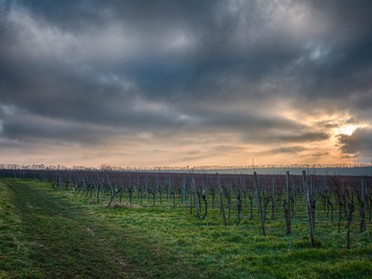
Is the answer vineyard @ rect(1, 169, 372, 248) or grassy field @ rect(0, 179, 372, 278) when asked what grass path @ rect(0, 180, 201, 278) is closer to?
grassy field @ rect(0, 179, 372, 278)

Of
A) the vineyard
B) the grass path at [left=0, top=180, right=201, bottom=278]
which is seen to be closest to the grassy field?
the grass path at [left=0, top=180, right=201, bottom=278]

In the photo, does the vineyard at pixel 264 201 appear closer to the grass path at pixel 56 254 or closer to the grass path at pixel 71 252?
the grass path at pixel 71 252

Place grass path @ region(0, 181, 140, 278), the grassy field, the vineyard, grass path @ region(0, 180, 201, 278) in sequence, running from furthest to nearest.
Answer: the vineyard → the grassy field → grass path @ region(0, 180, 201, 278) → grass path @ region(0, 181, 140, 278)

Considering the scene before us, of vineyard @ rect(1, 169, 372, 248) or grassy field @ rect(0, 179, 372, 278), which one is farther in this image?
vineyard @ rect(1, 169, 372, 248)

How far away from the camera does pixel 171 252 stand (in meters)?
10.9

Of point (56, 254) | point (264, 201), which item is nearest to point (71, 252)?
point (56, 254)

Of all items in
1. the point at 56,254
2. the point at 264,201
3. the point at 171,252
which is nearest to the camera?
the point at 56,254

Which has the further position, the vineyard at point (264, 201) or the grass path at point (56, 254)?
the vineyard at point (264, 201)

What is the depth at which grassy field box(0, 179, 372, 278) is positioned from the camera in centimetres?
848

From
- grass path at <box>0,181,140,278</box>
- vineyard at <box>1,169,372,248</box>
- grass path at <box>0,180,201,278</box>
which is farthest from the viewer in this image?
vineyard at <box>1,169,372,248</box>

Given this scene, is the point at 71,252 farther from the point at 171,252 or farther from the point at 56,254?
the point at 171,252

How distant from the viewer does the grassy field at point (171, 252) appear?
8.48 m

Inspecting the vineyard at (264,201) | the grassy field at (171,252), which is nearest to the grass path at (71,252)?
the grassy field at (171,252)

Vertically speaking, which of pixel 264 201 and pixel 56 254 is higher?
pixel 264 201
